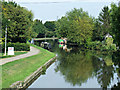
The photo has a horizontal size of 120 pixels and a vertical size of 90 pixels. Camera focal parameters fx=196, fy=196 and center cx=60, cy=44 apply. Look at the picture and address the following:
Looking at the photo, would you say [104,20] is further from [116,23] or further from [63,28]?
[116,23]

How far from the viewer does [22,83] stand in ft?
53.6

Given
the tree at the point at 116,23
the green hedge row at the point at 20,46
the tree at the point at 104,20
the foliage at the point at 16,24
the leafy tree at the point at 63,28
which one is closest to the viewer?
the tree at the point at 116,23

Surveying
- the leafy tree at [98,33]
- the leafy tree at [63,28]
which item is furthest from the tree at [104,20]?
the leafy tree at [63,28]

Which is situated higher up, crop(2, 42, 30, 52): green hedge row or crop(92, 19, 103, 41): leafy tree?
crop(92, 19, 103, 41): leafy tree

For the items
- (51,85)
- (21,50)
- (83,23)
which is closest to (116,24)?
(51,85)

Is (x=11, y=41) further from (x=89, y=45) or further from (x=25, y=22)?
(x=89, y=45)

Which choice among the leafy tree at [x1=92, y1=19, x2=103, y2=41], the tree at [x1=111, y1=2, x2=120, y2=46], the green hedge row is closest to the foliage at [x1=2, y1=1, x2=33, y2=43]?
the green hedge row

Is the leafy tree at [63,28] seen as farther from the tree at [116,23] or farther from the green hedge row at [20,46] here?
the tree at [116,23]

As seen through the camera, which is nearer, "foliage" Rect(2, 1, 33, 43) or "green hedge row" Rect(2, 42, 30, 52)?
"green hedge row" Rect(2, 42, 30, 52)

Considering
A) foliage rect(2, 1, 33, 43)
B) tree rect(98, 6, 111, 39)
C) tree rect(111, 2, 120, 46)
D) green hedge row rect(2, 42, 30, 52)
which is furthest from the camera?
tree rect(98, 6, 111, 39)

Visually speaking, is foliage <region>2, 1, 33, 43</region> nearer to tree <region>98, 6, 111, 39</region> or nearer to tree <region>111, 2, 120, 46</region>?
tree <region>111, 2, 120, 46</region>

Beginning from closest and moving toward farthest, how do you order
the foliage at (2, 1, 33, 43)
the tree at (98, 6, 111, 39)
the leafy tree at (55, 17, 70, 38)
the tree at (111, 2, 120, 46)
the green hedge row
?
the tree at (111, 2, 120, 46)
the green hedge row
the foliage at (2, 1, 33, 43)
the tree at (98, 6, 111, 39)
the leafy tree at (55, 17, 70, 38)

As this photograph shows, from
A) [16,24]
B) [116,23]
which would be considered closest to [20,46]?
[16,24]

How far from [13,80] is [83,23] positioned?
5133 cm
